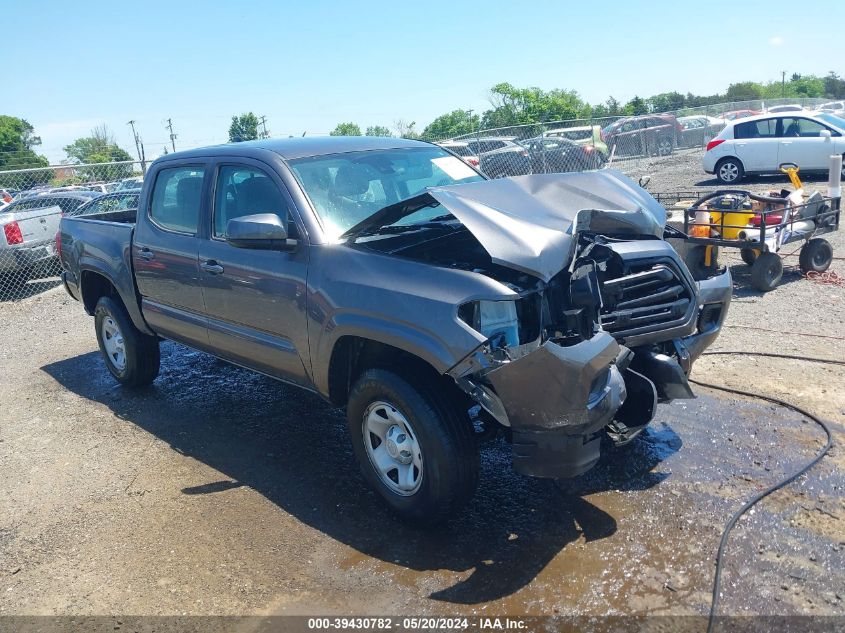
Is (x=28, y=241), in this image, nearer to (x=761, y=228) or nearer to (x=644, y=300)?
(x=761, y=228)

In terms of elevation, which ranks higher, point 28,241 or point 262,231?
point 262,231

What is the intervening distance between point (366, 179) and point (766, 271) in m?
5.14

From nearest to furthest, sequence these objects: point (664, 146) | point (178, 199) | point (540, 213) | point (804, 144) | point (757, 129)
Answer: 1. point (540, 213)
2. point (178, 199)
3. point (804, 144)
4. point (757, 129)
5. point (664, 146)

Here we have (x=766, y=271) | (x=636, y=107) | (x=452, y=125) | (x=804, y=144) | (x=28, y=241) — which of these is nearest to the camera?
(x=766, y=271)

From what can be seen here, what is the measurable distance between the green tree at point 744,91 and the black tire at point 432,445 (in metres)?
62.0

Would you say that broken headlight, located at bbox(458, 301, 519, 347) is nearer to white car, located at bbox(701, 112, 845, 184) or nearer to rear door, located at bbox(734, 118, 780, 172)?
white car, located at bbox(701, 112, 845, 184)

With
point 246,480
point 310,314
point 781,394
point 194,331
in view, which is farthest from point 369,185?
point 781,394

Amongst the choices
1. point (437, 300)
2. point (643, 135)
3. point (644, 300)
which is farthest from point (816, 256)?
point (643, 135)

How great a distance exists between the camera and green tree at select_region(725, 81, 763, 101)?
58247mm

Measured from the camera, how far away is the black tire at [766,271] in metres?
7.74

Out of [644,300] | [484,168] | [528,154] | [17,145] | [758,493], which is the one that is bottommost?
[758,493]

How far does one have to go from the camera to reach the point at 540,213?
3.67 metres

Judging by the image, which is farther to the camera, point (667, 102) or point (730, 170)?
point (667, 102)

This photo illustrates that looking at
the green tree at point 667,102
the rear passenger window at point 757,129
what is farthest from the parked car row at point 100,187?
the green tree at point 667,102
